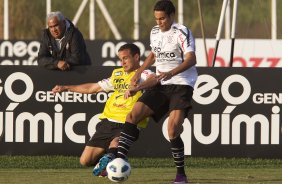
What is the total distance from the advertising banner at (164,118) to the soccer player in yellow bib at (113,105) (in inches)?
98.6

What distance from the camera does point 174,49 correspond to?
1389 centimetres

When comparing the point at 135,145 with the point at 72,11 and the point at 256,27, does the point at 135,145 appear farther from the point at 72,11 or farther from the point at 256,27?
the point at 256,27

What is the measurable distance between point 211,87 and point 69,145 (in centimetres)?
222

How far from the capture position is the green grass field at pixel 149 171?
1425cm

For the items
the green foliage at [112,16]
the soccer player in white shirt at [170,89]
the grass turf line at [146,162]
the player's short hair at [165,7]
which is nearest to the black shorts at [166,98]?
the soccer player in white shirt at [170,89]

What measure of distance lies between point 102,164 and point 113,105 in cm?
89

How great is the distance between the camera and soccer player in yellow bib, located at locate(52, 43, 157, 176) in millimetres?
14258

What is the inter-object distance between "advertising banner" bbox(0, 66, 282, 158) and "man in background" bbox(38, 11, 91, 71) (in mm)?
172

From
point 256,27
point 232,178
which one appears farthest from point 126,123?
point 256,27

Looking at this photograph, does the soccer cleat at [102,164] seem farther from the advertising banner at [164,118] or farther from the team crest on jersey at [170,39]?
the advertising banner at [164,118]

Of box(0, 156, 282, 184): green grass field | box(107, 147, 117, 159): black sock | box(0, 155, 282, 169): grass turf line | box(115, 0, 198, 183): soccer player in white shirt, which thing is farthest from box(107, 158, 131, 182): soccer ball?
box(0, 155, 282, 169): grass turf line

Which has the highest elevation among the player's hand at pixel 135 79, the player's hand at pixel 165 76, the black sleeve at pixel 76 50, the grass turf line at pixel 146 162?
the black sleeve at pixel 76 50

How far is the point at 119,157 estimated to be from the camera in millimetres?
13609

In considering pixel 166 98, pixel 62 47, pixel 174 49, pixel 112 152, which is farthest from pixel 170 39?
pixel 62 47
